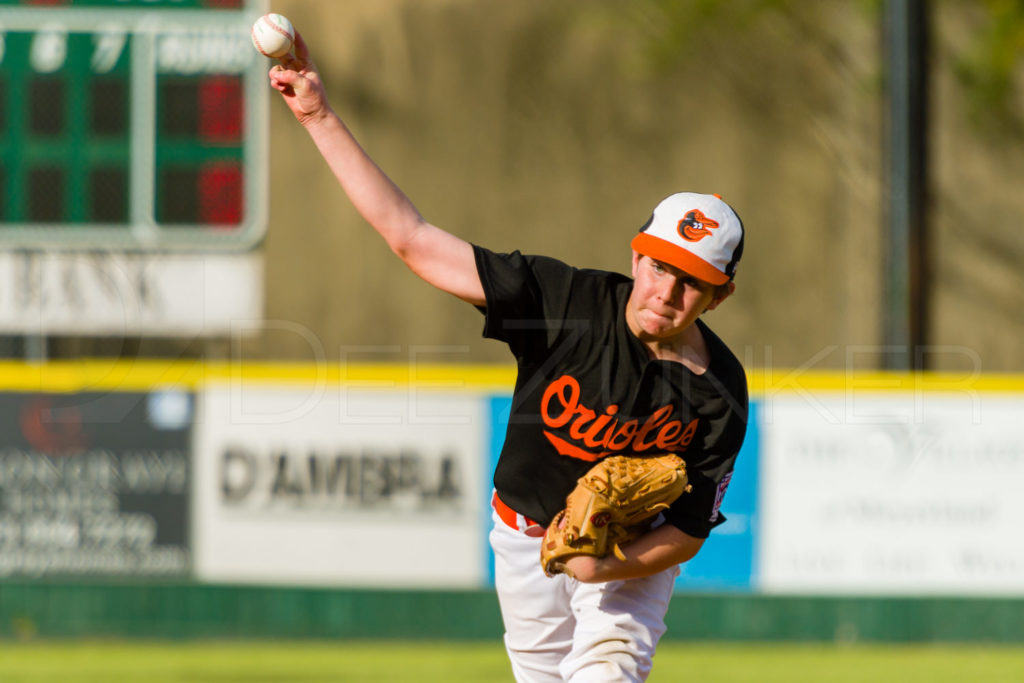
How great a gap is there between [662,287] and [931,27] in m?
9.61

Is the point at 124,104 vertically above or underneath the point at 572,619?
above

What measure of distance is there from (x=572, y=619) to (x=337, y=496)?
386 cm

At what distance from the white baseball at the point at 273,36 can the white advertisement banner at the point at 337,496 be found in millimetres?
4516

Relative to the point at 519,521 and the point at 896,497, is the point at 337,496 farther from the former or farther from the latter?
the point at 519,521

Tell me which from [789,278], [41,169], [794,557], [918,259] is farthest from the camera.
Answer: [789,278]

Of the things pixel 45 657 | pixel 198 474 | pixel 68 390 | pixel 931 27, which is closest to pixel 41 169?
pixel 68 390

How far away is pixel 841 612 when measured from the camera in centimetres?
721

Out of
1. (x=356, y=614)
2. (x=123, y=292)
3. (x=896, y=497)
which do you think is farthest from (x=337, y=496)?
(x=123, y=292)

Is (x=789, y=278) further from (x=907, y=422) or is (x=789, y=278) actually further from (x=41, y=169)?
(x=41, y=169)

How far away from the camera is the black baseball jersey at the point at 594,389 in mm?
3072

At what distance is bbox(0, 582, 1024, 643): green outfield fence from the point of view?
23.4 feet

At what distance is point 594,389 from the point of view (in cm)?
309

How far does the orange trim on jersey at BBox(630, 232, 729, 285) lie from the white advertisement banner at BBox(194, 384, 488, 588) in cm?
430

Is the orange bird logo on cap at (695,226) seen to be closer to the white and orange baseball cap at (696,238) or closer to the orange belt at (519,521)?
the white and orange baseball cap at (696,238)
